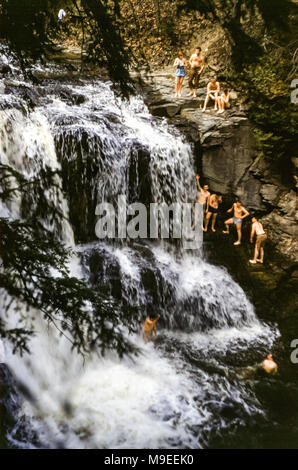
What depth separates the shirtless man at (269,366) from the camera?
602 cm

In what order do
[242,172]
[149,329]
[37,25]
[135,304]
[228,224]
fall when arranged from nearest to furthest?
[37,25], [149,329], [135,304], [228,224], [242,172]

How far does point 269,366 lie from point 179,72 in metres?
7.40

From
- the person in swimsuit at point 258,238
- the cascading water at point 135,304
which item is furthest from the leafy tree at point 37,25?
the person in swimsuit at point 258,238

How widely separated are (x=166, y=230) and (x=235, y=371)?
11.5 feet

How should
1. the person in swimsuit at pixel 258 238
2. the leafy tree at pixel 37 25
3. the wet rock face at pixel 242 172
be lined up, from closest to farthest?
the leafy tree at pixel 37 25, the person in swimsuit at pixel 258 238, the wet rock face at pixel 242 172

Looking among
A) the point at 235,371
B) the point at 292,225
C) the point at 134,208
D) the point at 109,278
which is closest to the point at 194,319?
the point at 235,371

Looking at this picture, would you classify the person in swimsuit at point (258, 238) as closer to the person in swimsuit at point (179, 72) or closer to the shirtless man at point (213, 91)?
the shirtless man at point (213, 91)

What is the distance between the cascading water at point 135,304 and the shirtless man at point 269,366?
469 millimetres

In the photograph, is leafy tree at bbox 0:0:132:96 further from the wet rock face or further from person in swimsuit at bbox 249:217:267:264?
person in swimsuit at bbox 249:217:267:264

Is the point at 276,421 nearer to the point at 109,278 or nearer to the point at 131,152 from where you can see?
the point at 109,278

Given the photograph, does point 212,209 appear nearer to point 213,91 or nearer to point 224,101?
point 224,101

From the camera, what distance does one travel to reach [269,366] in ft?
19.8

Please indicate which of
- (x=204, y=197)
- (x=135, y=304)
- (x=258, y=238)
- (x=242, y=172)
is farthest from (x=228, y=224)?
(x=135, y=304)
